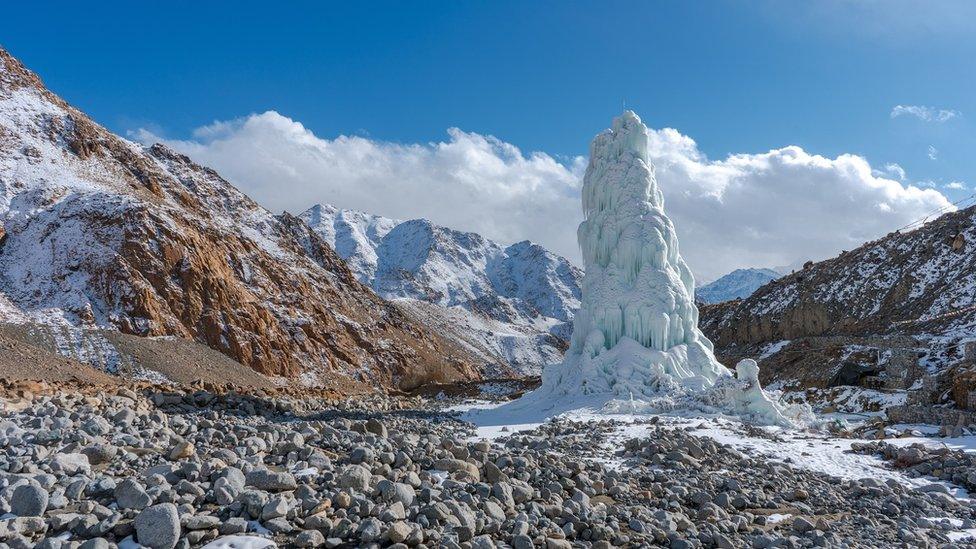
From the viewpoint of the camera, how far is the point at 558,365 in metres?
31.0

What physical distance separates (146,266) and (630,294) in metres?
42.0

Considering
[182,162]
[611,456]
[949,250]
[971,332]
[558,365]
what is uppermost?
[182,162]

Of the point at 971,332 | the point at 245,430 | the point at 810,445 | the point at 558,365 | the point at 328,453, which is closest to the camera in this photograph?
the point at 328,453

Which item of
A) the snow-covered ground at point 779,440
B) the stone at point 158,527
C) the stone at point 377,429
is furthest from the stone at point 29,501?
the snow-covered ground at point 779,440

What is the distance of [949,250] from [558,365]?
5435 centimetres

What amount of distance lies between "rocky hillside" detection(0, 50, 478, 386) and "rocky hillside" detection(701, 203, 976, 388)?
1604 inches

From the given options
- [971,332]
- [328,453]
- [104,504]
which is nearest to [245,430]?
[328,453]

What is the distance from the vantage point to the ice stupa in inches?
973

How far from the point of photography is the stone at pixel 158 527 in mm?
5547

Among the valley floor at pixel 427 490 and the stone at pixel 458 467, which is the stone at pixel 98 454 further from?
the stone at pixel 458 467

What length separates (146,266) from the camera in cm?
5216

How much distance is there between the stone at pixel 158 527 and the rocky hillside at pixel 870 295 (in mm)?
55203

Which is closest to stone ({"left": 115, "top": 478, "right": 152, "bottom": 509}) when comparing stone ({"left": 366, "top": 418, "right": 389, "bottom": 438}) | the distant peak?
stone ({"left": 366, "top": 418, "right": 389, "bottom": 438})

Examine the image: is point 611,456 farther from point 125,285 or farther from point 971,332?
point 125,285
